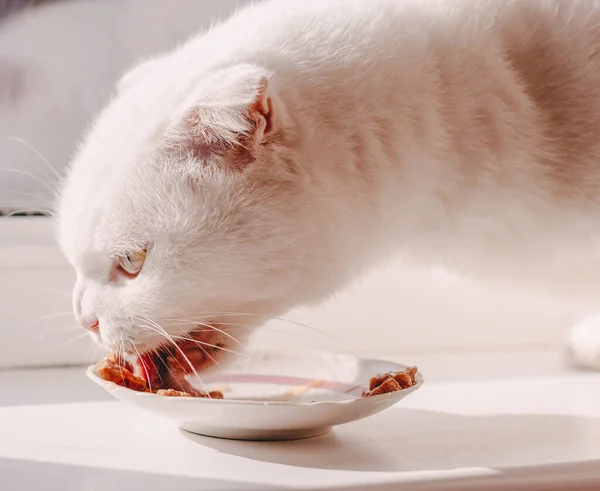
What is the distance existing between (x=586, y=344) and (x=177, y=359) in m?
0.72

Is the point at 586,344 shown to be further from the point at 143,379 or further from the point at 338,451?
the point at 143,379

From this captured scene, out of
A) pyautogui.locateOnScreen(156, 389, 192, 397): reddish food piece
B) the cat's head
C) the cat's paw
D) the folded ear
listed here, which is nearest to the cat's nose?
the cat's head

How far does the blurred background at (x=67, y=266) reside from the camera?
132 cm

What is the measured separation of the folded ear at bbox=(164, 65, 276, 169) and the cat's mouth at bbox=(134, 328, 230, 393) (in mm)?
204

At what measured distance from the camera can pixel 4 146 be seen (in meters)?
1.37

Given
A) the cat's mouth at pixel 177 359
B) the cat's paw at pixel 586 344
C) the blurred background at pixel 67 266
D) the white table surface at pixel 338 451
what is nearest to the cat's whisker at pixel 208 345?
the cat's mouth at pixel 177 359

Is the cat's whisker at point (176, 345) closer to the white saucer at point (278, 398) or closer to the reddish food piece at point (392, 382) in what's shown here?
the white saucer at point (278, 398)

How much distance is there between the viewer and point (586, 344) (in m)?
1.37

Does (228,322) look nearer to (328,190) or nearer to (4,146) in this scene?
(328,190)

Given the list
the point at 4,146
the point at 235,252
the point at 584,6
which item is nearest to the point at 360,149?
the point at 235,252

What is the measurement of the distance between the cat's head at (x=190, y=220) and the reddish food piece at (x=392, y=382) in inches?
5.7

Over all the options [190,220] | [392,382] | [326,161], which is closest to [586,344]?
[392,382]

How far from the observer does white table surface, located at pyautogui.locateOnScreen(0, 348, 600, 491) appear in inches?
32.1

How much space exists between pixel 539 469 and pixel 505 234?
1.07ft
